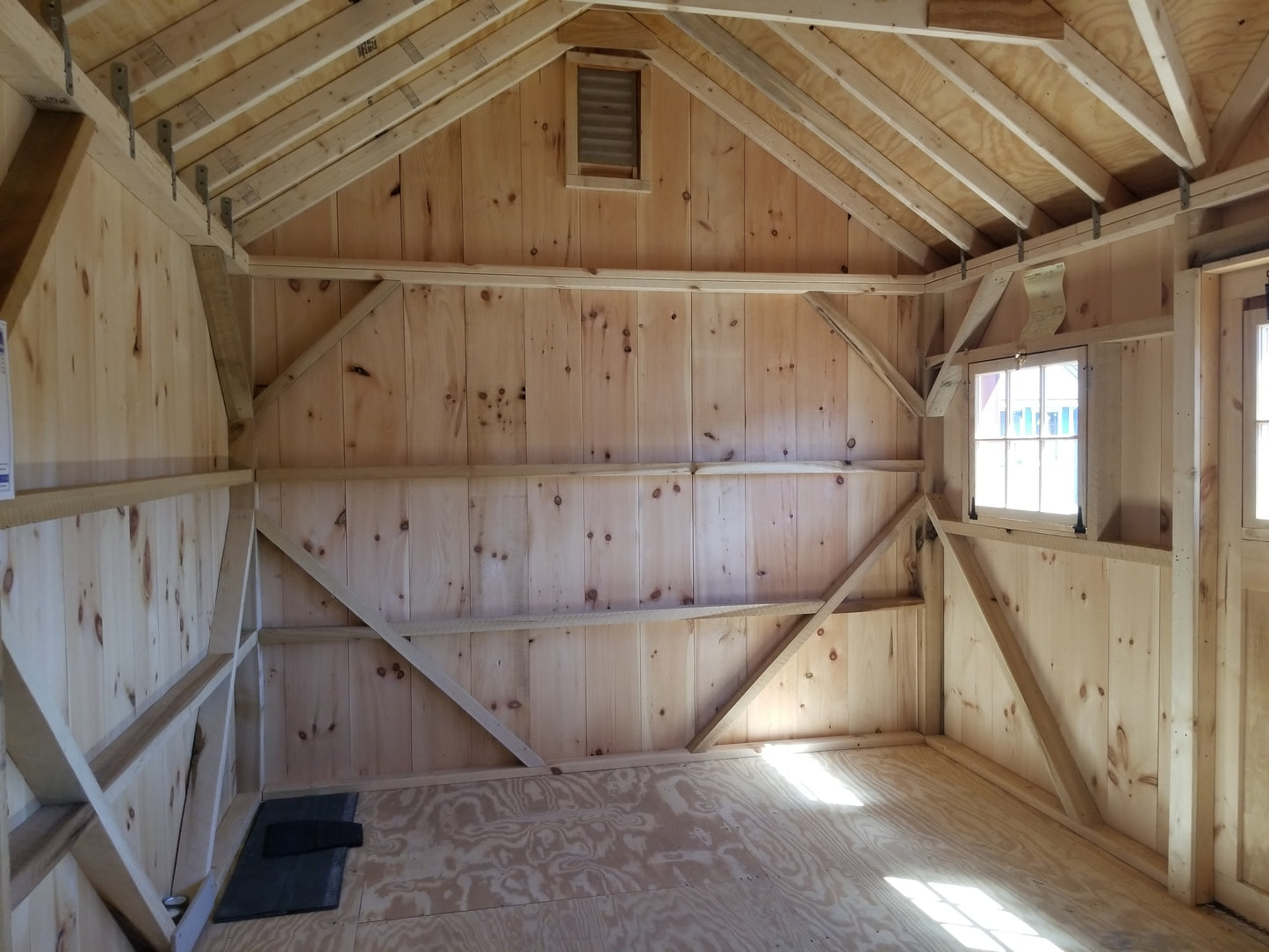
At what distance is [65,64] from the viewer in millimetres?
1646

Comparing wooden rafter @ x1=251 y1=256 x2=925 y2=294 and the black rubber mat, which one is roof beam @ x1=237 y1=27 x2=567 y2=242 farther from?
the black rubber mat

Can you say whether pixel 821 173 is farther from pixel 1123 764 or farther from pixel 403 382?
pixel 1123 764

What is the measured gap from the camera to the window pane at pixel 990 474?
365 cm

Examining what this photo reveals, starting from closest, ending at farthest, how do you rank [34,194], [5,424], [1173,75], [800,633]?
[5,424] < [34,194] < [1173,75] < [800,633]

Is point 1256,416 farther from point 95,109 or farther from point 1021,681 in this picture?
point 95,109

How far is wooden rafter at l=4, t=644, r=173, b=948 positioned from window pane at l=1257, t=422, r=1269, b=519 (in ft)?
10.9

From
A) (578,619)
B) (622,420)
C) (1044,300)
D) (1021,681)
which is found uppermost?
(1044,300)

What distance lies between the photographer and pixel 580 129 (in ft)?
12.6

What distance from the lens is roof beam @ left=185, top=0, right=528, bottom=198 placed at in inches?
104

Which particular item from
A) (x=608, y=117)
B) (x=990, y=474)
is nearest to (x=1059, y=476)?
(x=990, y=474)

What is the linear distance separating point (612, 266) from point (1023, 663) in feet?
8.72

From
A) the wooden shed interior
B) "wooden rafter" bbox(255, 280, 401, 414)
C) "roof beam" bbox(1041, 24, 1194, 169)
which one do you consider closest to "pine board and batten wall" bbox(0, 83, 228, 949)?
the wooden shed interior

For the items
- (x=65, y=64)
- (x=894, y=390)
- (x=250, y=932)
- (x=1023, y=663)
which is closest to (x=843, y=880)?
(x=1023, y=663)

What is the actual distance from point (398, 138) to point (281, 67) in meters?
1.19
